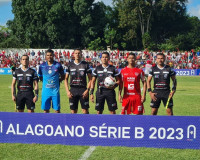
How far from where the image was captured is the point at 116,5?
6034cm

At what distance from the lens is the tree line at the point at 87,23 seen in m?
55.1

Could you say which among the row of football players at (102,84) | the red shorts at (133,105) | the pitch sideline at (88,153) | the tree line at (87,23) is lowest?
the pitch sideline at (88,153)

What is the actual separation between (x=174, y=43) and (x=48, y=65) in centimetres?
5730

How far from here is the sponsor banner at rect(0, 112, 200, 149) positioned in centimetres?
692

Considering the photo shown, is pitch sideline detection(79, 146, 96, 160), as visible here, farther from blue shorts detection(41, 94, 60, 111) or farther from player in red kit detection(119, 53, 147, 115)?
blue shorts detection(41, 94, 60, 111)

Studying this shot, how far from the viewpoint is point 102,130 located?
7117 millimetres

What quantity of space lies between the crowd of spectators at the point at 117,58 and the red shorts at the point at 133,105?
2849cm

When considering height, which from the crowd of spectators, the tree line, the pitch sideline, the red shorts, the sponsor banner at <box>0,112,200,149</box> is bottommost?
the pitch sideline

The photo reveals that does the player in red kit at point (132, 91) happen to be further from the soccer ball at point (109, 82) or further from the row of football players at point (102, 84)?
the soccer ball at point (109, 82)

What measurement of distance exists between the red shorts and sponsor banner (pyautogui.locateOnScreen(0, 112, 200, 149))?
130 centimetres

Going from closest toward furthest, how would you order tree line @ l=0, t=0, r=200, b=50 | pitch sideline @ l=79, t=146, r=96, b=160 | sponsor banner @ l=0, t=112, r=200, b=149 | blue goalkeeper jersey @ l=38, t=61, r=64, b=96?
pitch sideline @ l=79, t=146, r=96, b=160
sponsor banner @ l=0, t=112, r=200, b=149
blue goalkeeper jersey @ l=38, t=61, r=64, b=96
tree line @ l=0, t=0, r=200, b=50

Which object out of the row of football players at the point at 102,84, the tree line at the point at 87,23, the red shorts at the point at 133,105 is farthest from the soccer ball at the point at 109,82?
the tree line at the point at 87,23

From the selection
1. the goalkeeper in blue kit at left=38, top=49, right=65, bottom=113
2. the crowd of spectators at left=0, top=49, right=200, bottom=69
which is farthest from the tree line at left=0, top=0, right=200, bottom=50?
the goalkeeper in blue kit at left=38, top=49, right=65, bottom=113

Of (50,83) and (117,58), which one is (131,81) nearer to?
(50,83)
